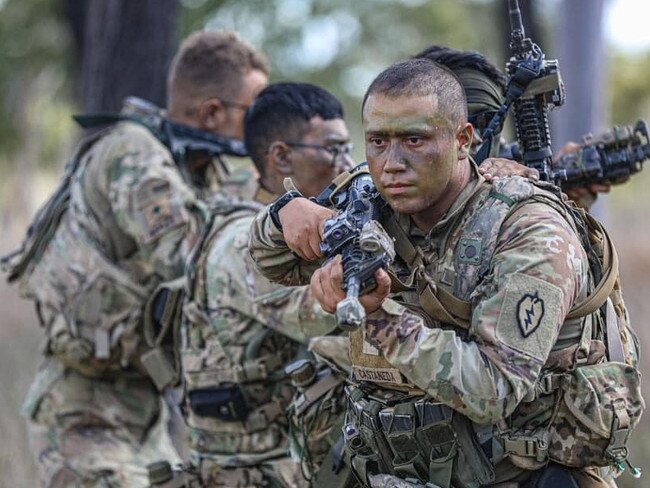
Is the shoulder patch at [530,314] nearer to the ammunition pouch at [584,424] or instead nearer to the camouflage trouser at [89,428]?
the ammunition pouch at [584,424]

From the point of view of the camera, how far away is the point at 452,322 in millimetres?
3008

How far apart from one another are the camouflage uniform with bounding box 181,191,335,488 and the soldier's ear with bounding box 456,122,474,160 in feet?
4.14

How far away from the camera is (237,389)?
14.0 feet

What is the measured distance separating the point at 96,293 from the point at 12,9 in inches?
685

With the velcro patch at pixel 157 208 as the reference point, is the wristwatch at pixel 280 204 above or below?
above

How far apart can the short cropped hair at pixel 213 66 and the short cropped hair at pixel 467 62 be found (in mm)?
1737

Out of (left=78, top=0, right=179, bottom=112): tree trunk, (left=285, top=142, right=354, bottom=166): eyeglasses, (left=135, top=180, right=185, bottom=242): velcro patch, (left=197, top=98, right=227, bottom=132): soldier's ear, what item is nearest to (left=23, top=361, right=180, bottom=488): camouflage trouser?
(left=135, top=180, right=185, bottom=242): velcro patch

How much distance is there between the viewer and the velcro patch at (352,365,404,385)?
10.0 ft

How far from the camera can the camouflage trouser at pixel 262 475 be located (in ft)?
13.9

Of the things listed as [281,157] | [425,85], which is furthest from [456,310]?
[281,157]

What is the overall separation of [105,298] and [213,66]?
118cm

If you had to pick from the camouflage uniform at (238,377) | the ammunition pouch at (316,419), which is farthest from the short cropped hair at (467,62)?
the ammunition pouch at (316,419)

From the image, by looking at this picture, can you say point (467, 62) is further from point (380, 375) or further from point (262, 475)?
point (262, 475)

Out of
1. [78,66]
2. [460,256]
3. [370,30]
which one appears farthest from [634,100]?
[460,256]
